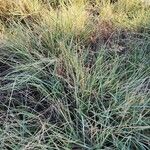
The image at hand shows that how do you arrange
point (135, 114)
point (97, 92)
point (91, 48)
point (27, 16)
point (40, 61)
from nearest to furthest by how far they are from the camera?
point (135, 114) → point (97, 92) → point (40, 61) → point (91, 48) → point (27, 16)

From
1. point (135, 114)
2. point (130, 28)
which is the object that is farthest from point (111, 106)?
point (130, 28)

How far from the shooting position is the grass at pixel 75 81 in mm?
1809

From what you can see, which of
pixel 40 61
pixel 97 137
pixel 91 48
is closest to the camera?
pixel 97 137

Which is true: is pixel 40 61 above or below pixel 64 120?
above

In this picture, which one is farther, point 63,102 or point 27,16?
point 27,16

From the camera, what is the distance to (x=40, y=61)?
218cm

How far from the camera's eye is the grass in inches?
71.2

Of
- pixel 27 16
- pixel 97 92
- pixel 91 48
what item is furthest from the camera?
pixel 27 16

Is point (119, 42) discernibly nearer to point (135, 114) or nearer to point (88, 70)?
point (88, 70)

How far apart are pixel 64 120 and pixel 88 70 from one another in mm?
324

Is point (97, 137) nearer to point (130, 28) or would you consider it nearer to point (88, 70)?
point (88, 70)

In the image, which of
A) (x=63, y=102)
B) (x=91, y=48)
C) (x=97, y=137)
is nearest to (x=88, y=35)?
(x=91, y=48)

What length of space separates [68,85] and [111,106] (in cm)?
27

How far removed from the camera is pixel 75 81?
2039 millimetres
